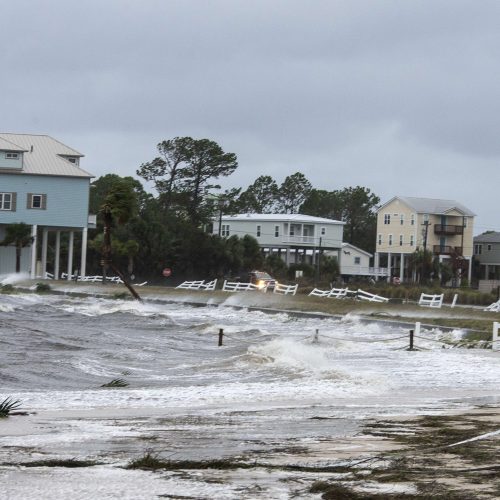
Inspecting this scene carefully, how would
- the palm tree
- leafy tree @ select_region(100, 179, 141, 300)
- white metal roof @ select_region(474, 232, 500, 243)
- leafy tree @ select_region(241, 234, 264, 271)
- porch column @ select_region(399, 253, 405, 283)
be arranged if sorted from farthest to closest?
white metal roof @ select_region(474, 232, 500, 243) → porch column @ select_region(399, 253, 405, 283) → leafy tree @ select_region(241, 234, 264, 271) → the palm tree → leafy tree @ select_region(100, 179, 141, 300)

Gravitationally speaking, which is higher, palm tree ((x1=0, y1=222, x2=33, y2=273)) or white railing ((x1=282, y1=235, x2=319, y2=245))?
white railing ((x1=282, y1=235, x2=319, y2=245))

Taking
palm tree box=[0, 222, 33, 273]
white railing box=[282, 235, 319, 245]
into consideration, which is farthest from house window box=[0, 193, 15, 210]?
white railing box=[282, 235, 319, 245]

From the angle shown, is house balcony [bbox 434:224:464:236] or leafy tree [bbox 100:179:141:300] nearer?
leafy tree [bbox 100:179:141:300]

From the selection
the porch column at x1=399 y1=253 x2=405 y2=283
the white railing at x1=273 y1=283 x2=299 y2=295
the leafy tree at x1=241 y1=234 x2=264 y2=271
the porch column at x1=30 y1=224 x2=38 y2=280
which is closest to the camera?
the white railing at x1=273 y1=283 x2=299 y2=295

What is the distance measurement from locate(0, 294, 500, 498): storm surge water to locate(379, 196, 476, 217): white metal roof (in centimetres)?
6722

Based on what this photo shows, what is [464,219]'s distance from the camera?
110062mm

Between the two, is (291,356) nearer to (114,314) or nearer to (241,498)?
(241,498)

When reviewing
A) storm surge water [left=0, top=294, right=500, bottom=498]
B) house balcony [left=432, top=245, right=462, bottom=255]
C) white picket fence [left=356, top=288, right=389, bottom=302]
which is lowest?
storm surge water [left=0, top=294, right=500, bottom=498]

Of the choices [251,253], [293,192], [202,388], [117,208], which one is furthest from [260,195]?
[202,388]

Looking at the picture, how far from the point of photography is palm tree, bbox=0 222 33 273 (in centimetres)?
6919

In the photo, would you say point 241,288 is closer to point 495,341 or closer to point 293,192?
point 495,341

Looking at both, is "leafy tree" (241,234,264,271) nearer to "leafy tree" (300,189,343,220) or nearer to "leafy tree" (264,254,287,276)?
"leafy tree" (264,254,287,276)

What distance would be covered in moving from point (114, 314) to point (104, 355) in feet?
69.2

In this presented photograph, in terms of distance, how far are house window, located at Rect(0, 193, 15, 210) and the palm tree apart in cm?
135
